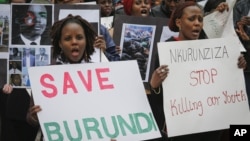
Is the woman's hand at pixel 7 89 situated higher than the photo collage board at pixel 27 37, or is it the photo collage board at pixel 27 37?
the photo collage board at pixel 27 37

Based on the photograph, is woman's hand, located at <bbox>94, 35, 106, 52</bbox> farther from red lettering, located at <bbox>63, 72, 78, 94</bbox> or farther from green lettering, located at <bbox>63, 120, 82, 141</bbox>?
Result: green lettering, located at <bbox>63, 120, 82, 141</bbox>

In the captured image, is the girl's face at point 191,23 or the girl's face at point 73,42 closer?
the girl's face at point 73,42

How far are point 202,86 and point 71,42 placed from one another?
3.38ft

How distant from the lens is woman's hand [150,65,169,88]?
360cm

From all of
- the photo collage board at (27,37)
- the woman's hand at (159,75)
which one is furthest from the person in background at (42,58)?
the woman's hand at (159,75)

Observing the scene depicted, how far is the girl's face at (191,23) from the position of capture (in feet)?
12.8

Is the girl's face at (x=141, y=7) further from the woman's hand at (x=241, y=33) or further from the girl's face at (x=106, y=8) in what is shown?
the woman's hand at (x=241, y=33)

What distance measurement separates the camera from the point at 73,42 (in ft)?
11.1

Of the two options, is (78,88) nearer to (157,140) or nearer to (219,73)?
(157,140)

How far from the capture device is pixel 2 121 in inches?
185

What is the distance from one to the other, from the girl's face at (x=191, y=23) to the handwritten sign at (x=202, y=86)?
0.31 feet

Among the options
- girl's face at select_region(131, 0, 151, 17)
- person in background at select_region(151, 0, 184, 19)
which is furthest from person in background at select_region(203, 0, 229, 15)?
girl's face at select_region(131, 0, 151, 17)

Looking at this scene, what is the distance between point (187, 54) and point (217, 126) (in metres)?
0.55

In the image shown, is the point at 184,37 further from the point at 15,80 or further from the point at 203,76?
A: the point at 15,80
